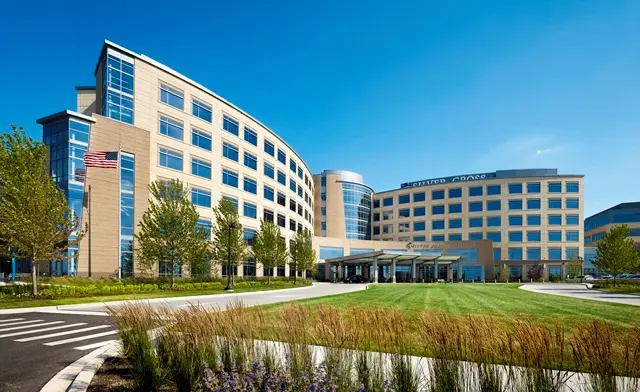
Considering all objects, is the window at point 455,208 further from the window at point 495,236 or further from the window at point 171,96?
the window at point 171,96

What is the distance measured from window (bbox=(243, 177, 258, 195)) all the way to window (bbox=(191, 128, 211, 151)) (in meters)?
8.15

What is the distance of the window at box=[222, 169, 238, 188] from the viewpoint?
50581 millimetres

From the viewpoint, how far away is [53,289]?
2497cm

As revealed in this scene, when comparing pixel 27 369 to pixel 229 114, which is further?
pixel 229 114

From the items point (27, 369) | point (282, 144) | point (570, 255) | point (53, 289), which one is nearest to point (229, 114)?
point (282, 144)

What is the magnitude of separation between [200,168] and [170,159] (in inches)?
172

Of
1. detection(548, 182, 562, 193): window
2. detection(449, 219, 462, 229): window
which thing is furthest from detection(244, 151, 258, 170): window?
detection(548, 182, 562, 193): window

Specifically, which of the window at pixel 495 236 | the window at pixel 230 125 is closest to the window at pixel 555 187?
the window at pixel 495 236

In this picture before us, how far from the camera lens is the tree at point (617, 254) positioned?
44000 mm

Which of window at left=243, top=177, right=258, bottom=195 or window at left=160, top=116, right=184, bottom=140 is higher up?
window at left=160, top=116, right=184, bottom=140

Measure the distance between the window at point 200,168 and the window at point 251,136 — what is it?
9.04m

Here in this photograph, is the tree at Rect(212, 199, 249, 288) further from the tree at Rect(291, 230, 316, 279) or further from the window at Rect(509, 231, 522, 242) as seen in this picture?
the window at Rect(509, 231, 522, 242)

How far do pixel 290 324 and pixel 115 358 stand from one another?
171 inches

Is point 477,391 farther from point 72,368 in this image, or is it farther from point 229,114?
point 229,114
